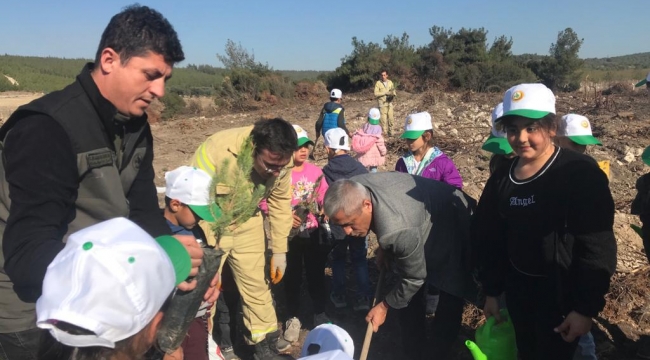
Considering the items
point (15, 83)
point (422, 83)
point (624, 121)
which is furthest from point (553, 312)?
point (15, 83)

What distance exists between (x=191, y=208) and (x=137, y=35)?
4.06 feet

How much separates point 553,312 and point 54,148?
234cm

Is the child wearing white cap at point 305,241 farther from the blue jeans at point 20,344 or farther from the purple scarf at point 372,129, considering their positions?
the purple scarf at point 372,129

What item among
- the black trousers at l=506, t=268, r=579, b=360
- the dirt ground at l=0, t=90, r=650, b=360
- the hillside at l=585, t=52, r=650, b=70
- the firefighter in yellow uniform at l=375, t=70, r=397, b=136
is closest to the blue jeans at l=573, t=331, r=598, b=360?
the black trousers at l=506, t=268, r=579, b=360

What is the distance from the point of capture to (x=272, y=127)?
120 inches

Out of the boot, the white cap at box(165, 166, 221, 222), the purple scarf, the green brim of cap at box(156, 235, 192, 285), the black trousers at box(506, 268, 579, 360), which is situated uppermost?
the green brim of cap at box(156, 235, 192, 285)

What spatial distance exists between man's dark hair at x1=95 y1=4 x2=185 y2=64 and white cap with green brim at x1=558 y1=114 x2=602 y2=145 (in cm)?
293

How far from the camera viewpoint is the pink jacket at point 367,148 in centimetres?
714

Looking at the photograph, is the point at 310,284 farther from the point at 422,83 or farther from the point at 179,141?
the point at 422,83

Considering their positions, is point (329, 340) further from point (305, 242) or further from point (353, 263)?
point (353, 263)

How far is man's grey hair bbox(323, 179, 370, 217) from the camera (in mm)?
2680

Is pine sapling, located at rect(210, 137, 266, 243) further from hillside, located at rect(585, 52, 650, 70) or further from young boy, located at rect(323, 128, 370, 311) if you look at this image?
hillside, located at rect(585, 52, 650, 70)

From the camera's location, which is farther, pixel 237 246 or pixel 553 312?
pixel 237 246

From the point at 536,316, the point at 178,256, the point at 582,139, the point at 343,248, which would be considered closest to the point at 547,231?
the point at 536,316
